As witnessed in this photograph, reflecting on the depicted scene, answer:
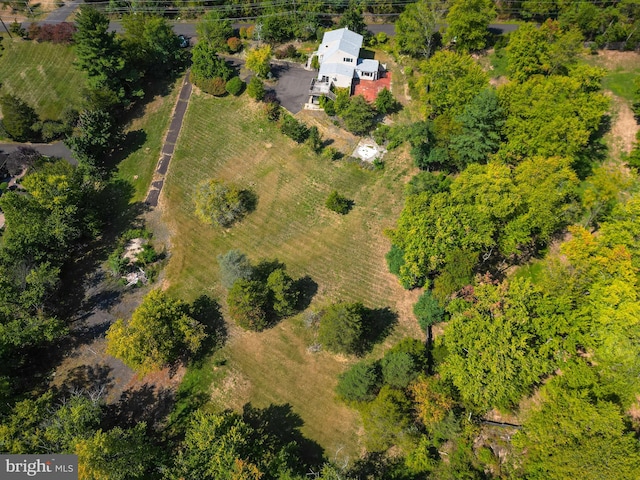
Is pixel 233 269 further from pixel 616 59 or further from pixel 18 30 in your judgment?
pixel 18 30

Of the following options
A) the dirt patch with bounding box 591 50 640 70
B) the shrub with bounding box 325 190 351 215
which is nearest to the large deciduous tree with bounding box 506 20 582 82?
the dirt patch with bounding box 591 50 640 70

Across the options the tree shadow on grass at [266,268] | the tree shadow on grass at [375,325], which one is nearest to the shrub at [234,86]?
→ the tree shadow on grass at [266,268]

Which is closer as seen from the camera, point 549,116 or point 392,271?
point 392,271

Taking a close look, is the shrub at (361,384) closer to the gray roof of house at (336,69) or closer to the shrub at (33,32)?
the gray roof of house at (336,69)


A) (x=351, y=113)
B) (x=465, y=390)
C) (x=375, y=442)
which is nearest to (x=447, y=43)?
(x=351, y=113)

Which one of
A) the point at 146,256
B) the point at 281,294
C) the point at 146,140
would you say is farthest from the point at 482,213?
the point at 146,140

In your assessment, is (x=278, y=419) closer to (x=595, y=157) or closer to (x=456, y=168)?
(x=456, y=168)

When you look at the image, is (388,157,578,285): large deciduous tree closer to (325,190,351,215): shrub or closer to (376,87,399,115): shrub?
(325,190,351,215): shrub
